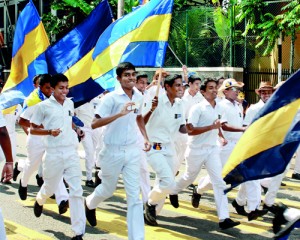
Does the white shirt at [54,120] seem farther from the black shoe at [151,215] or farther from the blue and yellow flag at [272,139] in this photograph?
the blue and yellow flag at [272,139]

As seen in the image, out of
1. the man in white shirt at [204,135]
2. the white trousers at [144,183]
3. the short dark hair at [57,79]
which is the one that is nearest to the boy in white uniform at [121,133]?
the short dark hair at [57,79]

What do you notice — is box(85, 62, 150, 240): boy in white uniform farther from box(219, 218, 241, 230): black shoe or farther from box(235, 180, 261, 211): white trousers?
box(235, 180, 261, 211): white trousers

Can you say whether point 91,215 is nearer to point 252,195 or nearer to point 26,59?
point 252,195

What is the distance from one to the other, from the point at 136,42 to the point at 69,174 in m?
2.10

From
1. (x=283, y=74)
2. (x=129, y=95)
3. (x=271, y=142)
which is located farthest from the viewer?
(x=283, y=74)

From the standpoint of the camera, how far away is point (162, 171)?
771cm

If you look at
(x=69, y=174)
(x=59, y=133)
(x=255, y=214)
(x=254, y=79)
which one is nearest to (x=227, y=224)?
(x=255, y=214)

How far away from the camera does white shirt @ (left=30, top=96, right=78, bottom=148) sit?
7391mm

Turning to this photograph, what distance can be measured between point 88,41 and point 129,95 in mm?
2160

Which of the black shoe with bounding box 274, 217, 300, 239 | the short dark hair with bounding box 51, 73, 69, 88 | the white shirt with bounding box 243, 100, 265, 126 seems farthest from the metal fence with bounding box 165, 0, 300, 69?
the black shoe with bounding box 274, 217, 300, 239

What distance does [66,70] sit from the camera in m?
8.73

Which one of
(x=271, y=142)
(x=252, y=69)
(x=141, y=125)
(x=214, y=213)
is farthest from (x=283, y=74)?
(x=271, y=142)

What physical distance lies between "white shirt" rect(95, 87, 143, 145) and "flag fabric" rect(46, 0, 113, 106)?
1751 mm

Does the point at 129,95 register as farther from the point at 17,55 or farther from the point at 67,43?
the point at 17,55
